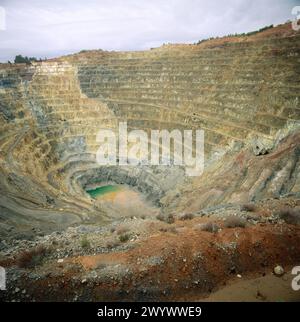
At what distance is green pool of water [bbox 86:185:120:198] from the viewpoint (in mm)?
54256

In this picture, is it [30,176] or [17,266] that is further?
[30,176]

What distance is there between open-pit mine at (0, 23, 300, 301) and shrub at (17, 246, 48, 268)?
0.08 metres

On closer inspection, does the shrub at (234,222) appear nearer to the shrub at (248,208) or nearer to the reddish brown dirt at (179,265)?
the reddish brown dirt at (179,265)

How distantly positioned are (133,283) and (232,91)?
4994 cm

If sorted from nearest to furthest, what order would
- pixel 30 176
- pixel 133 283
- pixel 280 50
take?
pixel 133 283 < pixel 30 176 < pixel 280 50

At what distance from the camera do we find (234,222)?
1563 centimetres

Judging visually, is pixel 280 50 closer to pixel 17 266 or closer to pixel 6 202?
pixel 6 202

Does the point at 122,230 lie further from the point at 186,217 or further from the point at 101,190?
the point at 101,190

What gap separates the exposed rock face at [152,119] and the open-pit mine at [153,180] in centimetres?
25

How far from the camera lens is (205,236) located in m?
14.9

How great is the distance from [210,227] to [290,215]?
447 cm

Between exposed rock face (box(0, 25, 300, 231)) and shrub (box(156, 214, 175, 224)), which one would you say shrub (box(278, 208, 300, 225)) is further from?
exposed rock face (box(0, 25, 300, 231))

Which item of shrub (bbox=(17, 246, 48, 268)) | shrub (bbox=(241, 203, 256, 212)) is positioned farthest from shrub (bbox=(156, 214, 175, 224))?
shrub (bbox=(17, 246, 48, 268))
